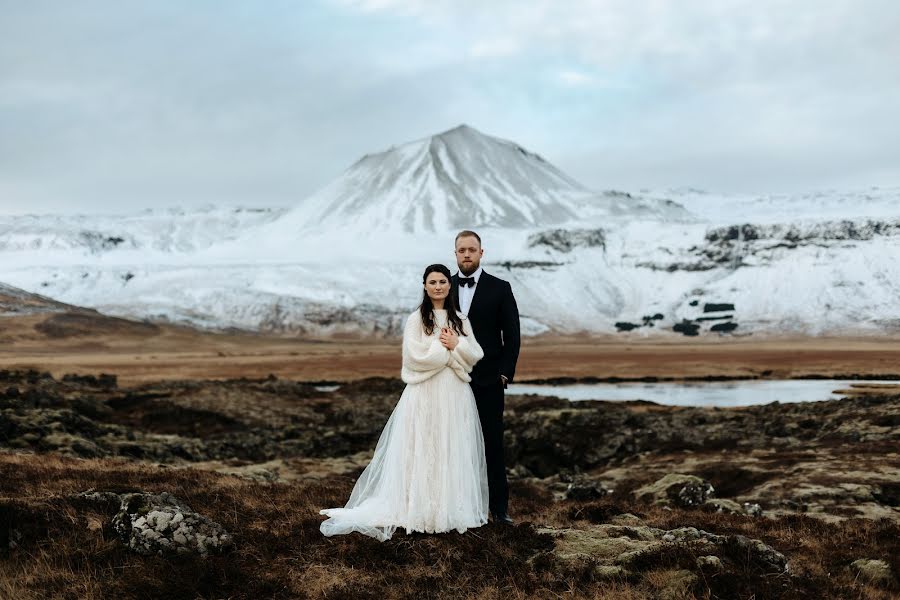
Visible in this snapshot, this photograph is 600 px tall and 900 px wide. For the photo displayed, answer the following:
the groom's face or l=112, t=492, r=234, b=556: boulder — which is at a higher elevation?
the groom's face

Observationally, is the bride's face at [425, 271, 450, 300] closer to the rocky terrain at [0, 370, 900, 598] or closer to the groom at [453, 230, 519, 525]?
the groom at [453, 230, 519, 525]

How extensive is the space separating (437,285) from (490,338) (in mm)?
1125

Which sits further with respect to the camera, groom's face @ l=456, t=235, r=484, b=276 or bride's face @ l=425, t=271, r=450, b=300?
groom's face @ l=456, t=235, r=484, b=276

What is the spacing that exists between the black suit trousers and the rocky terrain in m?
0.74

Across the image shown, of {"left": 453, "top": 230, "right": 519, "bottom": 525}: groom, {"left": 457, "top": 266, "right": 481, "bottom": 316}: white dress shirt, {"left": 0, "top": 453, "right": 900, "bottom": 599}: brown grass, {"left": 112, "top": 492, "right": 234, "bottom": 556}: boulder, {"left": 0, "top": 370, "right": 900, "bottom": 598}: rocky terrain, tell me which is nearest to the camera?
{"left": 0, "top": 453, "right": 900, "bottom": 599}: brown grass

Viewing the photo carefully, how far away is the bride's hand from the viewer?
9164mm

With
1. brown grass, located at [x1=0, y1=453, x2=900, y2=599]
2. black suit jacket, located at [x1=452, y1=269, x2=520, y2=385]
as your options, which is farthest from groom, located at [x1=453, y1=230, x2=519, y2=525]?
brown grass, located at [x1=0, y1=453, x2=900, y2=599]

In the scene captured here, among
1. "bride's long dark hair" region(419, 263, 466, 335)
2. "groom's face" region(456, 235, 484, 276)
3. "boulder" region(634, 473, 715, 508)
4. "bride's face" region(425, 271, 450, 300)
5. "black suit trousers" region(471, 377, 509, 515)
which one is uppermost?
"groom's face" region(456, 235, 484, 276)

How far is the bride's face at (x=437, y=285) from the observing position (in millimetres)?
9289

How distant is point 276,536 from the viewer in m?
9.21

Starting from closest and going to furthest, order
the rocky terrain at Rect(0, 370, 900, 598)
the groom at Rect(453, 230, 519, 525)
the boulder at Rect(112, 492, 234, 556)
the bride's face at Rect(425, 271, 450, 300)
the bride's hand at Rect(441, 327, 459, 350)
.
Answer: the rocky terrain at Rect(0, 370, 900, 598) → the boulder at Rect(112, 492, 234, 556) → the bride's hand at Rect(441, 327, 459, 350) → the bride's face at Rect(425, 271, 450, 300) → the groom at Rect(453, 230, 519, 525)

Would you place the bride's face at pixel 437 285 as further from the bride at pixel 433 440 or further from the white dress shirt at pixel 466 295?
the white dress shirt at pixel 466 295

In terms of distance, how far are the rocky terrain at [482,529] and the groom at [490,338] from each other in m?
1.30

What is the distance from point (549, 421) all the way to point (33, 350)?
112 m
